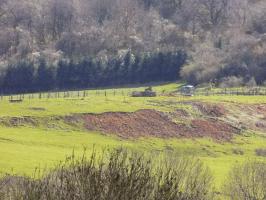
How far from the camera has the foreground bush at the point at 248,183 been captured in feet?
169

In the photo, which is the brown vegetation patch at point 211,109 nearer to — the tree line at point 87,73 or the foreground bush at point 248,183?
the foreground bush at point 248,183

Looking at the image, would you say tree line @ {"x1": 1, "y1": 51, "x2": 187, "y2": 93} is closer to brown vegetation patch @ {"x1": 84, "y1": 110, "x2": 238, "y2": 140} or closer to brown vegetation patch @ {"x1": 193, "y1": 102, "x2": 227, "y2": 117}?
brown vegetation patch @ {"x1": 193, "y1": 102, "x2": 227, "y2": 117}

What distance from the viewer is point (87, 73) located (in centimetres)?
15025

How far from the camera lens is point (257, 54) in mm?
138250

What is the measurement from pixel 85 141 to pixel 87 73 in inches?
2870

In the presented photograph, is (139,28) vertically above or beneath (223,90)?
above

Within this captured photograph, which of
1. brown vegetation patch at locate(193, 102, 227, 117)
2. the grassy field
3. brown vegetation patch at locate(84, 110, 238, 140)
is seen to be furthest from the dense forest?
brown vegetation patch at locate(84, 110, 238, 140)

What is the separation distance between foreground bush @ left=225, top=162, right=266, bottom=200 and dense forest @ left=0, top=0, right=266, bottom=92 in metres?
73.5

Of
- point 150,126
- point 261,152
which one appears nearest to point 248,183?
point 261,152

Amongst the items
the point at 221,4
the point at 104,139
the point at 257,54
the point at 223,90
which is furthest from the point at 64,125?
the point at 221,4

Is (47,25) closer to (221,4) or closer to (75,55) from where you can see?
(75,55)

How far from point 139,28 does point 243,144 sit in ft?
362

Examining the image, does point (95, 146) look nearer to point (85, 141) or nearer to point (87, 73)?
point (85, 141)

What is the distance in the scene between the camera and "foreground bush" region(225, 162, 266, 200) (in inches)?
2028
